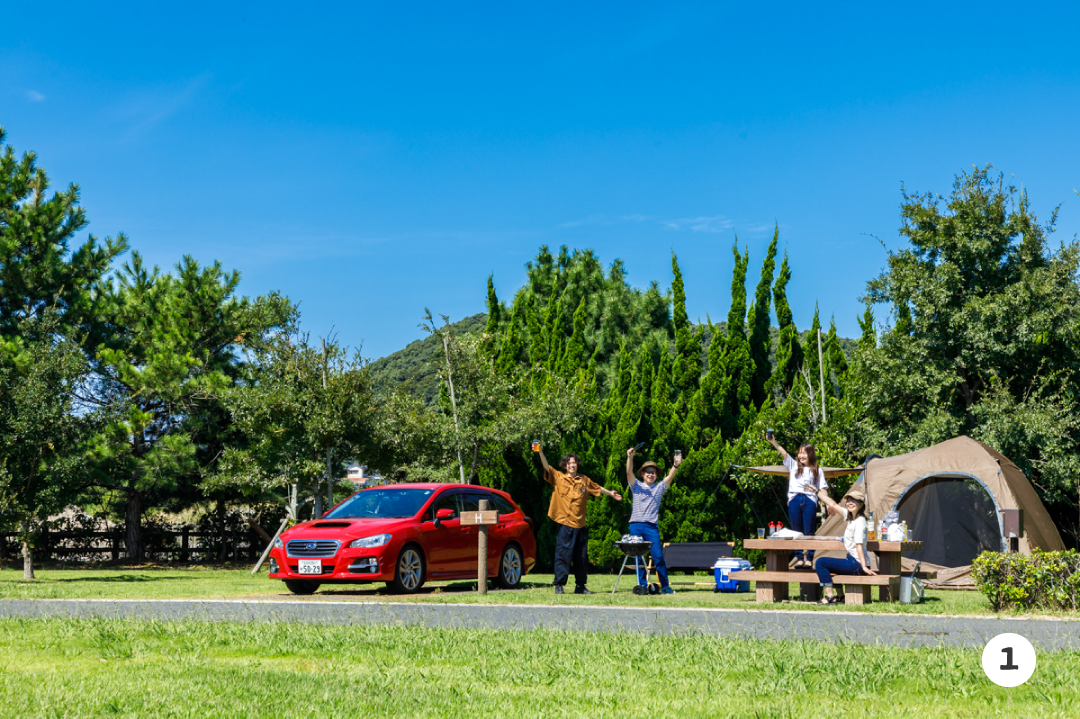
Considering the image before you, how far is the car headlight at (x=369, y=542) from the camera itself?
42.5ft

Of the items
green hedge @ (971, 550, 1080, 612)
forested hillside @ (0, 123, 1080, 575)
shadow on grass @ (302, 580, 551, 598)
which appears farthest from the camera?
forested hillside @ (0, 123, 1080, 575)

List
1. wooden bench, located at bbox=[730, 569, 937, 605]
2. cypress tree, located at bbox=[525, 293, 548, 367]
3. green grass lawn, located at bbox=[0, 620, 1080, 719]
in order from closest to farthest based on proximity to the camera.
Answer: green grass lawn, located at bbox=[0, 620, 1080, 719], wooden bench, located at bbox=[730, 569, 937, 605], cypress tree, located at bbox=[525, 293, 548, 367]

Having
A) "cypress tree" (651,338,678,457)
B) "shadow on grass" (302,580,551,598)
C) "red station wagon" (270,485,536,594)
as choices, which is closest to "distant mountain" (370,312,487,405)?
"cypress tree" (651,338,678,457)

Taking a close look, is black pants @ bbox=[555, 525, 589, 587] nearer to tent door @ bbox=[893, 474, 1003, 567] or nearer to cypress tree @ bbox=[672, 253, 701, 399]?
tent door @ bbox=[893, 474, 1003, 567]

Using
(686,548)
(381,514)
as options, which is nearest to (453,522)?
(381,514)

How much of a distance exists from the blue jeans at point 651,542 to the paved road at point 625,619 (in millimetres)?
2838

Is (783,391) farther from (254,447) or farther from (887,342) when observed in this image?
(254,447)

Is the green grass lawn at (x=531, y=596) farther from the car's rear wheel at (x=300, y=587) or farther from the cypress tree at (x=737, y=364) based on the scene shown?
the cypress tree at (x=737, y=364)

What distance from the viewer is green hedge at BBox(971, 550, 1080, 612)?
10062 mm

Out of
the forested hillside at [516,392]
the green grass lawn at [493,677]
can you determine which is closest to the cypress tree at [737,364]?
the forested hillside at [516,392]

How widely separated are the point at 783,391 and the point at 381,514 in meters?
14.9

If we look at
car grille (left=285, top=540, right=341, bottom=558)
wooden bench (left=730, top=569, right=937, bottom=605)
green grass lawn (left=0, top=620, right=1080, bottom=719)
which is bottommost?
wooden bench (left=730, top=569, right=937, bottom=605)

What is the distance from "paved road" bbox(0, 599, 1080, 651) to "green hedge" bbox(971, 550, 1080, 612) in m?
1.25

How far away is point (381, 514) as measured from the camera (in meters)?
14.1
